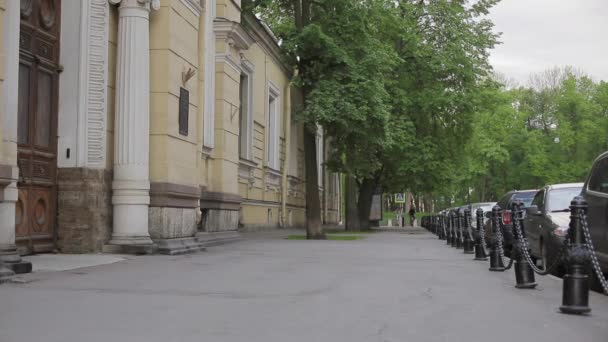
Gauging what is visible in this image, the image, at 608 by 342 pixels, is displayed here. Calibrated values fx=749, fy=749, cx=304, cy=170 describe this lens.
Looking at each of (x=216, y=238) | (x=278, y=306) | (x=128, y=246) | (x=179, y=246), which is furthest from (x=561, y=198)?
(x=278, y=306)

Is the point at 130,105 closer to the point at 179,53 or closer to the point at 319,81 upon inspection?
the point at 179,53

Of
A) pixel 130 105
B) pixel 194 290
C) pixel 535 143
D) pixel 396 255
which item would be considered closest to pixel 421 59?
pixel 396 255

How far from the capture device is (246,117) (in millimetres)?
24797

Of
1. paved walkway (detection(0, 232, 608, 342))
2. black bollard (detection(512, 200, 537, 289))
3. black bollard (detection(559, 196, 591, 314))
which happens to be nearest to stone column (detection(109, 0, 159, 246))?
paved walkway (detection(0, 232, 608, 342))

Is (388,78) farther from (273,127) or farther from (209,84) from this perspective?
(209,84)

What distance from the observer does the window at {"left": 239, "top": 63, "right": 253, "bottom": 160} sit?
2472 centimetres

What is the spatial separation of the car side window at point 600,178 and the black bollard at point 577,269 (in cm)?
247

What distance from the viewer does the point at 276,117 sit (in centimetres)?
3016

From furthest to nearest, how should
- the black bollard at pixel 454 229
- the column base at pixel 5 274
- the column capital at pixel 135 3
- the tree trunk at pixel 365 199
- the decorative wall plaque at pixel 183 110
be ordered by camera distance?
the tree trunk at pixel 365 199 → the black bollard at pixel 454 229 → the decorative wall plaque at pixel 183 110 → the column capital at pixel 135 3 → the column base at pixel 5 274

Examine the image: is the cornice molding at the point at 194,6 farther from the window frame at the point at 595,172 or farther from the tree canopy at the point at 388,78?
the window frame at the point at 595,172

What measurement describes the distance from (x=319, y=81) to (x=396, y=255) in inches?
344

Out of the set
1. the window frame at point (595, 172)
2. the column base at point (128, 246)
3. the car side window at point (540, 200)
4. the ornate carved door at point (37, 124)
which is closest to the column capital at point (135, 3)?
the ornate carved door at point (37, 124)

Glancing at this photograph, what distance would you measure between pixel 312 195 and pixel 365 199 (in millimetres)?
13562

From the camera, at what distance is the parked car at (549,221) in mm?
12164
